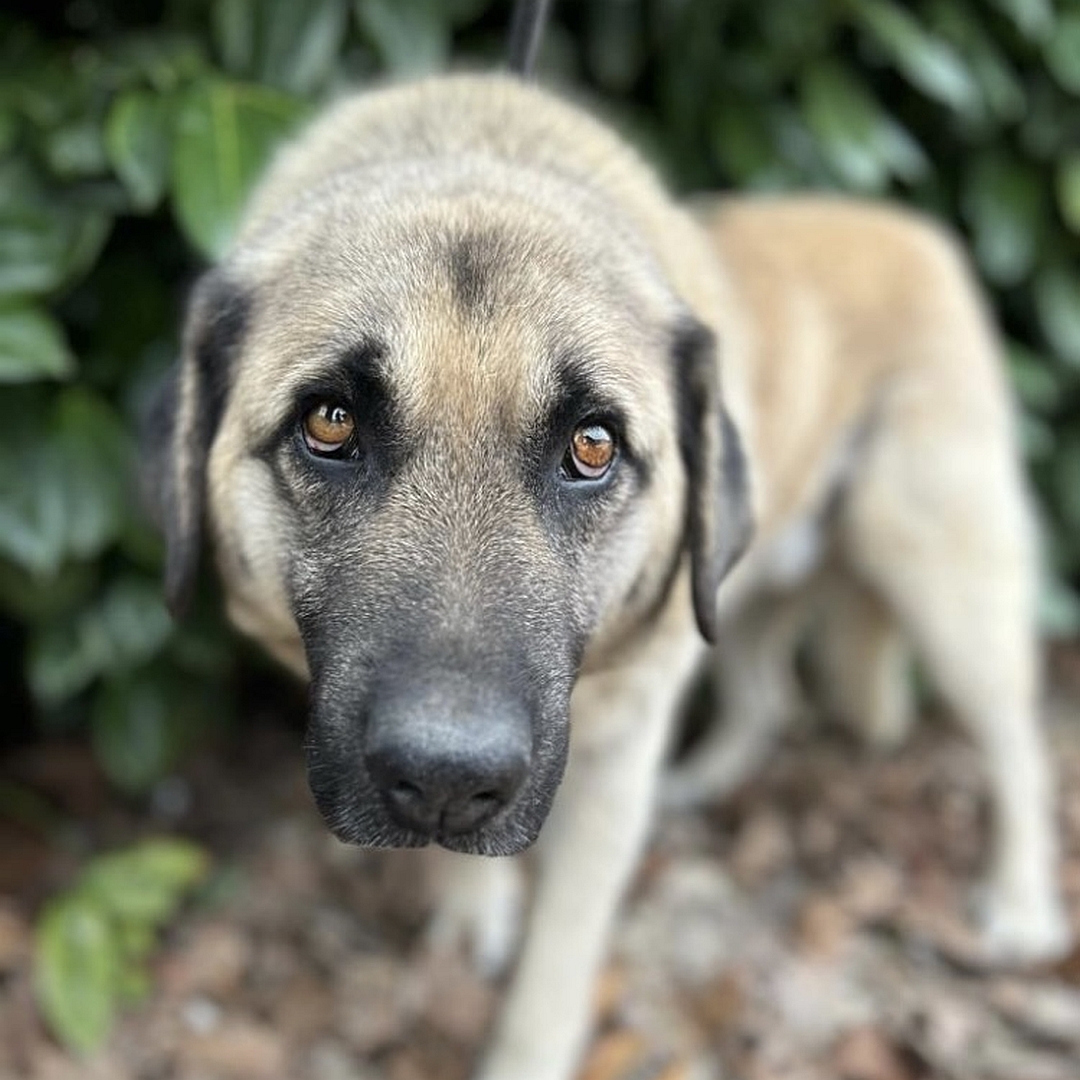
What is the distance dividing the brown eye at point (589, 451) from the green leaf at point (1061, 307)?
276 cm

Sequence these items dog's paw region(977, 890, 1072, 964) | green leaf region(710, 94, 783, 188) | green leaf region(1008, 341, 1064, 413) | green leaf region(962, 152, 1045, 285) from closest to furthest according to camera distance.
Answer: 1. dog's paw region(977, 890, 1072, 964)
2. green leaf region(710, 94, 783, 188)
3. green leaf region(962, 152, 1045, 285)
4. green leaf region(1008, 341, 1064, 413)

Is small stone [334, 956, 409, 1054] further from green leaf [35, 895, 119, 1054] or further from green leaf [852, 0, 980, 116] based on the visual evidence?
green leaf [852, 0, 980, 116]

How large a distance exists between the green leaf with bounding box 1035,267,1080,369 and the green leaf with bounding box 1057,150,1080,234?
17 centimetres

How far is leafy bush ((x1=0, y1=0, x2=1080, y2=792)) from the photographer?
3.00m

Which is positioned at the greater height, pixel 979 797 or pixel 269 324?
pixel 269 324

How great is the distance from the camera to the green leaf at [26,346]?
2766mm

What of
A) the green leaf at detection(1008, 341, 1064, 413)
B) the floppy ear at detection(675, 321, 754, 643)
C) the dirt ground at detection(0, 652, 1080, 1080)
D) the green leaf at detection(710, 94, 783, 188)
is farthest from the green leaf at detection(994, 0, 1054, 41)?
the dirt ground at detection(0, 652, 1080, 1080)

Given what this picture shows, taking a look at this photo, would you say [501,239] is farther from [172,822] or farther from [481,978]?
[172,822]

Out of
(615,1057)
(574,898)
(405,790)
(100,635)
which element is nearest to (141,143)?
(100,635)

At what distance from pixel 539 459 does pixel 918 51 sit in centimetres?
224

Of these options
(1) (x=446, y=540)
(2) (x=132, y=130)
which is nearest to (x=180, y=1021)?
(1) (x=446, y=540)

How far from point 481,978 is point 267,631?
4.31 feet

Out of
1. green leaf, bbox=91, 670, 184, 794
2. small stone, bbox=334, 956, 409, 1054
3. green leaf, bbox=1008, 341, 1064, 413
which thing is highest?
green leaf, bbox=1008, 341, 1064, 413

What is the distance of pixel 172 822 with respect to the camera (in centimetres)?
389
